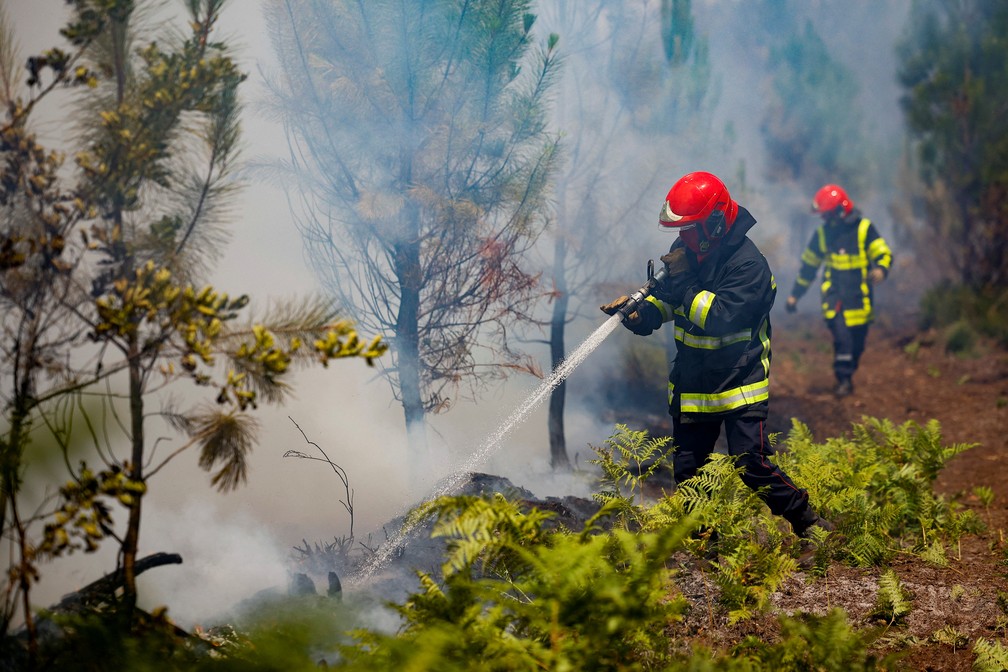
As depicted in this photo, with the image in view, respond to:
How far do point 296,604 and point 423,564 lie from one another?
1.20 metres

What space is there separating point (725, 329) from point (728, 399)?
346mm

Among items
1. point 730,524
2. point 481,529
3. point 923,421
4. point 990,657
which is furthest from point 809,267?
point 481,529

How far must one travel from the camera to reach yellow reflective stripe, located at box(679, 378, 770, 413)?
4.14 m

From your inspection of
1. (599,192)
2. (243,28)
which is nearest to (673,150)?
(599,192)

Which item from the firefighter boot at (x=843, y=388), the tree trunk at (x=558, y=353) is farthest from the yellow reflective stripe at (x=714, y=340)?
the firefighter boot at (x=843, y=388)

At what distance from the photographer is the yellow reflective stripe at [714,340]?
13.7 ft

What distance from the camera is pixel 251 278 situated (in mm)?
3594

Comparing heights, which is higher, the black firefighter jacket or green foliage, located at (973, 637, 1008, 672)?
the black firefighter jacket

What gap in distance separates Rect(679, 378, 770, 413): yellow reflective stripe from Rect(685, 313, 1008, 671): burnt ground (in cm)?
84

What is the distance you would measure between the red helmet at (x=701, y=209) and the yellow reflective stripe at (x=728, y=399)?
71 centimetres

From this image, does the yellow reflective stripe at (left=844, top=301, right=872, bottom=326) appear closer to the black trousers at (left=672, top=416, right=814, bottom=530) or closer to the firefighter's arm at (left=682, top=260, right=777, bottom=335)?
the black trousers at (left=672, top=416, right=814, bottom=530)

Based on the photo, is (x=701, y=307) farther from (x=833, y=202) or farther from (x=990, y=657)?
(x=833, y=202)

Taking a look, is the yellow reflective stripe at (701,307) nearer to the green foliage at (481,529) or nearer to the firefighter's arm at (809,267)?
the green foliage at (481,529)

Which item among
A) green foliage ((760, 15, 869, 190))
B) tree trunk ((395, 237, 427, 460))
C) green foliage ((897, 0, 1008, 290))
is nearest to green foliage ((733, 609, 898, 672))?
tree trunk ((395, 237, 427, 460))
